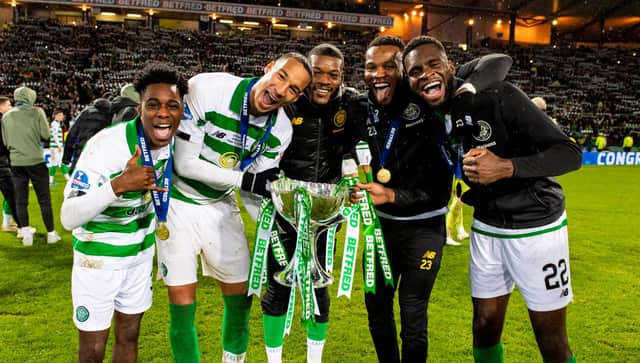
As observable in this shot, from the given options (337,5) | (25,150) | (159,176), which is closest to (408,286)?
(159,176)

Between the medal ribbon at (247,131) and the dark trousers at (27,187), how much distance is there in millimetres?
4935

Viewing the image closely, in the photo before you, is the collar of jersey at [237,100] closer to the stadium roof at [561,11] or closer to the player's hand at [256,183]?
the player's hand at [256,183]

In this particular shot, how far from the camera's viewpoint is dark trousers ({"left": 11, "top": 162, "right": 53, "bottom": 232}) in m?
6.74

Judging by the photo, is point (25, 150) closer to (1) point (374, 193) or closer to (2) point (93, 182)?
(2) point (93, 182)

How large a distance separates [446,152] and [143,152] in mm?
1571

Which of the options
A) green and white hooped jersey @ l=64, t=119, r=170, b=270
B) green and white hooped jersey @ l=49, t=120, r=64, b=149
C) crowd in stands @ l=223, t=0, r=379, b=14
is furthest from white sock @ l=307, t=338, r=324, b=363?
crowd in stands @ l=223, t=0, r=379, b=14

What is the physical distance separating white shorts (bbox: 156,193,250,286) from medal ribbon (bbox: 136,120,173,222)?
316 millimetres

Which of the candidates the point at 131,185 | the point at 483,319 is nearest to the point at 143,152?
the point at 131,185

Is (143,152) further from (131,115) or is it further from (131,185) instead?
(131,115)

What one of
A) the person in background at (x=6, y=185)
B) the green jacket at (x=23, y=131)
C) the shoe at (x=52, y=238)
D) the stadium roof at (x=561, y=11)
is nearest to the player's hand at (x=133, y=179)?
the green jacket at (x=23, y=131)

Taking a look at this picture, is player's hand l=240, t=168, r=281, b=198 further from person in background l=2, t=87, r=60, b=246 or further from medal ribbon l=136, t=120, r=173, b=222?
person in background l=2, t=87, r=60, b=246

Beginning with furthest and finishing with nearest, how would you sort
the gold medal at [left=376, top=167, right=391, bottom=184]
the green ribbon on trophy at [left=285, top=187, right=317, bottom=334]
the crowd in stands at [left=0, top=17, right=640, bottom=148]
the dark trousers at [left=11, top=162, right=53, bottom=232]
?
the crowd in stands at [left=0, top=17, right=640, bottom=148]
the dark trousers at [left=11, top=162, right=53, bottom=232]
the gold medal at [left=376, top=167, right=391, bottom=184]
the green ribbon on trophy at [left=285, top=187, right=317, bottom=334]

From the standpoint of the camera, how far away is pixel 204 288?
5.33 m

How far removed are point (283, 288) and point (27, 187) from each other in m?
5.18
